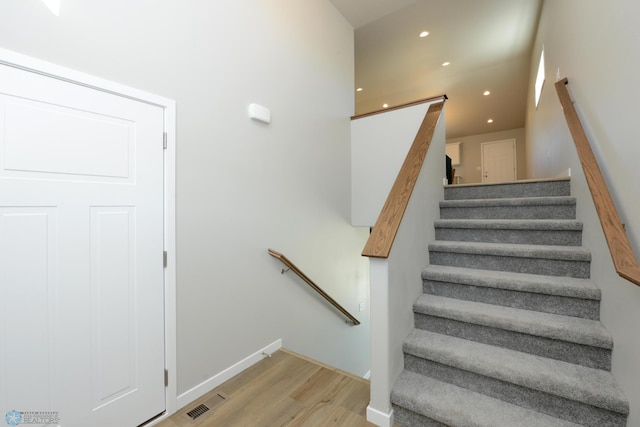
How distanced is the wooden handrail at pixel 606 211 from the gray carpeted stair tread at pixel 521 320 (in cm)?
58

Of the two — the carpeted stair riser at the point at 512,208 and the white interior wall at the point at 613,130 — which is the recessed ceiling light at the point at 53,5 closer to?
the white interior wall at the point at 613,130

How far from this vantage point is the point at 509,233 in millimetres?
2404

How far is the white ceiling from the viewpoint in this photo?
3848mm

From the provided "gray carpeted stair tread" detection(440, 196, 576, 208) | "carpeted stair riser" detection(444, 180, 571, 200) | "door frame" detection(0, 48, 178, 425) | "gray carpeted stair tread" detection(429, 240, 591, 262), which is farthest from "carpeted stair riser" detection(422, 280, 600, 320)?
"door frame" detection(0, 48, 178, 425)

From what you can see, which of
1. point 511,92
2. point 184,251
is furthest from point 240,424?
point 511,92

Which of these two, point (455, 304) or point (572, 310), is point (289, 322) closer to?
point (455, 304)

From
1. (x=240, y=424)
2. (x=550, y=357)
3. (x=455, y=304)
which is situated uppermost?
(x=455, y=304)

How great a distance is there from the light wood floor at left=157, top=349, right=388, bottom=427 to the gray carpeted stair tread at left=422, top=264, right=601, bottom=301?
3.16ft

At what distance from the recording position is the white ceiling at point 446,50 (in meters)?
3.85

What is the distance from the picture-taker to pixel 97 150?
154 centimetres

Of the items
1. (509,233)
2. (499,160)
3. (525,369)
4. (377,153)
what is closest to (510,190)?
(509,233)

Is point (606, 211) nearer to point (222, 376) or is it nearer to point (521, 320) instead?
point (521, 320)

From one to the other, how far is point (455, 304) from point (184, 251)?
1862mm

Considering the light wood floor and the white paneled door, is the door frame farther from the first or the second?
the light wood floor
